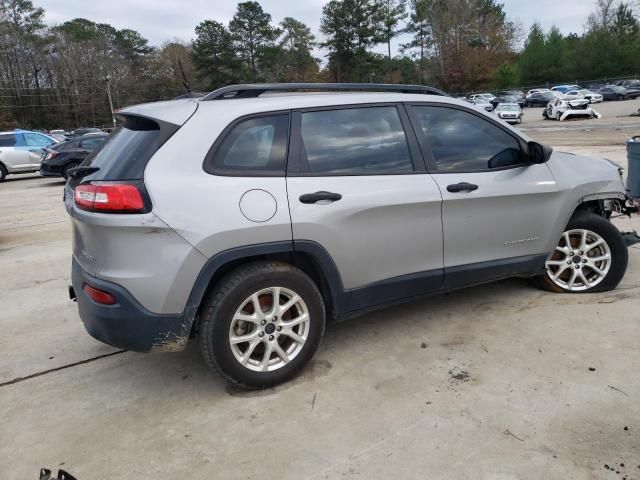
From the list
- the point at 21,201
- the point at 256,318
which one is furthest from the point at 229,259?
the point at 21,201

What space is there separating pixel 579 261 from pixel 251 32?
265ft

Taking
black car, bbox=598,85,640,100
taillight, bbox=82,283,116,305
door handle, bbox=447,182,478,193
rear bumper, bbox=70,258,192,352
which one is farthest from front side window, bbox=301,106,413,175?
black car, bbox=598,85,640,100

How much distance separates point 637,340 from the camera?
3.44 m

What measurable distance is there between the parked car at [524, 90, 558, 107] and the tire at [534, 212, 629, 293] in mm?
51890

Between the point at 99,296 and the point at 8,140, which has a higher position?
the point at 8,140

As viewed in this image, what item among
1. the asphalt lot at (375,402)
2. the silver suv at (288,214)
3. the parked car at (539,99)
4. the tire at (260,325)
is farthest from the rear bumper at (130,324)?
the parked car at (539,99)

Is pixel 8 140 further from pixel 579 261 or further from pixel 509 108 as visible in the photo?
pixel 509 108

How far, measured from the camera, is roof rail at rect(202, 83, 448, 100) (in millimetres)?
3180

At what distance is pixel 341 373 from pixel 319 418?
49 cm

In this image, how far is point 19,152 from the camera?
1744 centimetres

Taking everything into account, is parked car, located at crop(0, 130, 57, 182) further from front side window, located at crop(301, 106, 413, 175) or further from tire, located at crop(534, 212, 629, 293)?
tire, located at crop(534, 212, 629, 293)

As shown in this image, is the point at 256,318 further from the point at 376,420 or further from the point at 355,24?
the point at 355,24

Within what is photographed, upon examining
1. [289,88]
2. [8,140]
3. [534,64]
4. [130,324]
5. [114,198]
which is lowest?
[130,324]

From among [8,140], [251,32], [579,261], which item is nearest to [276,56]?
[251,32]
